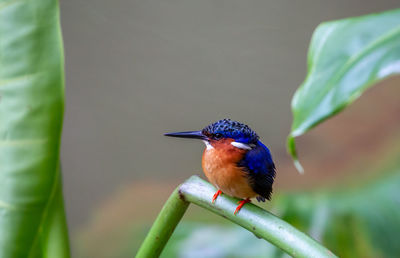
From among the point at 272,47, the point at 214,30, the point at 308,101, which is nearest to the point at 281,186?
the point at 272,47

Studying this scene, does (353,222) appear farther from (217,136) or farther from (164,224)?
(164,224)

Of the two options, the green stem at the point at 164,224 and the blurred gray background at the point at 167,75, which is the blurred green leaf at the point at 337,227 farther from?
the blurred gray background at the point at 167,75

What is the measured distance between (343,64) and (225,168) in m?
0.33

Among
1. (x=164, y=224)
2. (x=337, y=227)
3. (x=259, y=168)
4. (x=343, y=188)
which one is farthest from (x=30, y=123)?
(x=343, y=188)

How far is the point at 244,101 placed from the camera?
2.06 m

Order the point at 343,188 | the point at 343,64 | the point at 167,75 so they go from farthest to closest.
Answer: the point at 167,75 → the point at 343,188 → the point at 343,64

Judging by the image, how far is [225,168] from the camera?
0.66m

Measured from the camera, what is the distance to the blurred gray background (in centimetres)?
199

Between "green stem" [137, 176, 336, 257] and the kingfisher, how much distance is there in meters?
0.05

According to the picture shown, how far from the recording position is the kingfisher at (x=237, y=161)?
0.63 meters

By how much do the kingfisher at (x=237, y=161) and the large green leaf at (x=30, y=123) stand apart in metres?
0.18

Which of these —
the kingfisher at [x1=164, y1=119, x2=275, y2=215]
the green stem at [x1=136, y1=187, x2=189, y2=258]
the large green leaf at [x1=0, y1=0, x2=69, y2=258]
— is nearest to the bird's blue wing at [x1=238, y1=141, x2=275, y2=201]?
the kingfisher at [x1=164, y1=119, x2=275, y2=215]

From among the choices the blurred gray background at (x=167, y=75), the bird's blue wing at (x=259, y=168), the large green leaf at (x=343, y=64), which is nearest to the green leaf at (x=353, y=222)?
the bird's blue wing at (x=259, y=168)

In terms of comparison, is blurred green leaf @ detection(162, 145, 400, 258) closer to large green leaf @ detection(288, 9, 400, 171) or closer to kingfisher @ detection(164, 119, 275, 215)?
kingfisher @ detection(164, 119, 275, 215)
